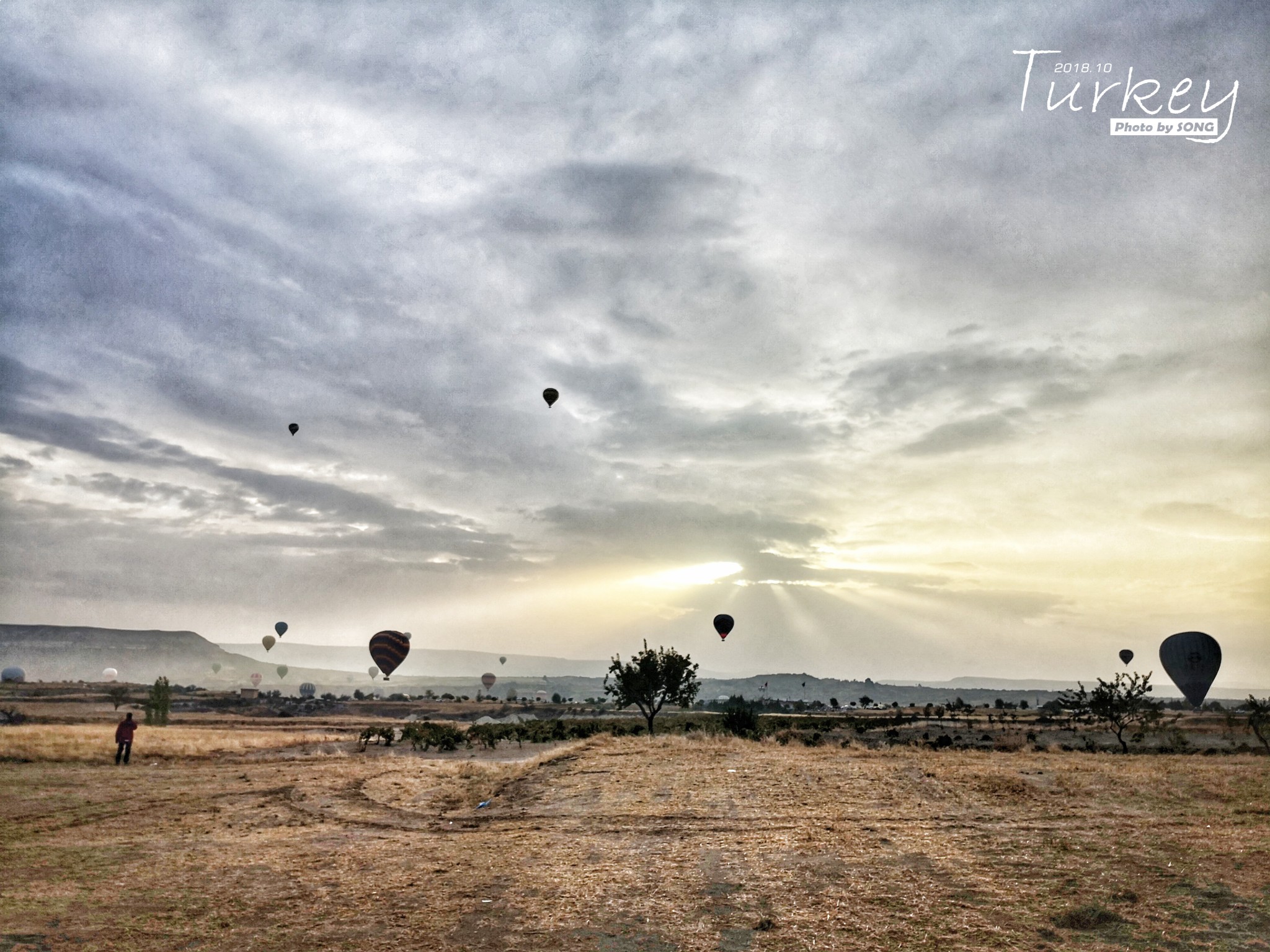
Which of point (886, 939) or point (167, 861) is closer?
point (886, 939)

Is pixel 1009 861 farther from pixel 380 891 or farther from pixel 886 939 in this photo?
pixel 380 891

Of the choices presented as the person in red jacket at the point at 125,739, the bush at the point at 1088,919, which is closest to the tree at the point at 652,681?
the person in red jacket at the point at 125,739

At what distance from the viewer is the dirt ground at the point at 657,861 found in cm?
1218

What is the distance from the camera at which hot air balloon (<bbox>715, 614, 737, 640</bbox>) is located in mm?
74062

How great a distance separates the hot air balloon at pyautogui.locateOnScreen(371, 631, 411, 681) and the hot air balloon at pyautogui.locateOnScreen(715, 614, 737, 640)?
32.2 m

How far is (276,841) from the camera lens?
19766 millimetres

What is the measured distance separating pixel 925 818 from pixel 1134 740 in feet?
149

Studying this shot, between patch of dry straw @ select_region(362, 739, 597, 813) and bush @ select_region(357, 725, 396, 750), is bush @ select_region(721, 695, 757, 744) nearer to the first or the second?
patch of dry straw @ select_region(362, 739, 597, 813)

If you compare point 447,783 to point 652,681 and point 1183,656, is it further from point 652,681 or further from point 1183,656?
point 1183,656

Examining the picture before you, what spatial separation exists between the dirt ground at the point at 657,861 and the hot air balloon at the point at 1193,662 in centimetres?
6101

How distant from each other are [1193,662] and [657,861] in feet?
286

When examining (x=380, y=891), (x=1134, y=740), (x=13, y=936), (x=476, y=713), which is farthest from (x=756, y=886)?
(x=476, y=713)

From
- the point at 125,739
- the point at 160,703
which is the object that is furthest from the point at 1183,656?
the point at 160,703

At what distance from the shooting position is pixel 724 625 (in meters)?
75.7
